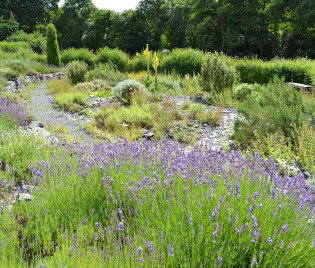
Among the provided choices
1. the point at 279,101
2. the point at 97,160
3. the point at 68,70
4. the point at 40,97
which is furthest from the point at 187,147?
the point at 68,70

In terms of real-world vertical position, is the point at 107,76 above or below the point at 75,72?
below

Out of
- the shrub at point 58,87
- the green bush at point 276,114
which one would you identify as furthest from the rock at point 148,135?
the shrub at point 58,87

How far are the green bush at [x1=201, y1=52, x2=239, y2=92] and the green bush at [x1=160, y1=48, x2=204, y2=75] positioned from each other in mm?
3989

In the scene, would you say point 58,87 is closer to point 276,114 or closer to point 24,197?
point 276,114

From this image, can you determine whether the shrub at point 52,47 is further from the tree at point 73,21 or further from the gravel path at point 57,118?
the tree at point 73,21

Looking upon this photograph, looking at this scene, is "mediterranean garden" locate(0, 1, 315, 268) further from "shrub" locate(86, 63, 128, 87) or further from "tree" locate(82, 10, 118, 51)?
"tree" locate(82, 10, 118, 51)

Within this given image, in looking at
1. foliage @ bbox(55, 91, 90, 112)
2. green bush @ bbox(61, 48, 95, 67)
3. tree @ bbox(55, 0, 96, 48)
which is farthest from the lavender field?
tree @ bbox(55, 0, 96, 48)

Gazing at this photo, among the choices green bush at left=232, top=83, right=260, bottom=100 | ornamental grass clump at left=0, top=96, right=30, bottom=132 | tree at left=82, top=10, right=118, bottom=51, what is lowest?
ornamental grass clump at left=0, top=96, right=30, bottom=132

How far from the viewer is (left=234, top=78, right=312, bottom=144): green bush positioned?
211 inches

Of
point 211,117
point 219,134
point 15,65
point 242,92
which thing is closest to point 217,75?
point 242,92

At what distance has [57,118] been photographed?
8.20 meters

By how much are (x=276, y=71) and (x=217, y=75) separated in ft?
11.5

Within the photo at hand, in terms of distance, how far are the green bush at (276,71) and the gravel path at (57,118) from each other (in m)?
7.38

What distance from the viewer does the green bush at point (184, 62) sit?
47.0ft
